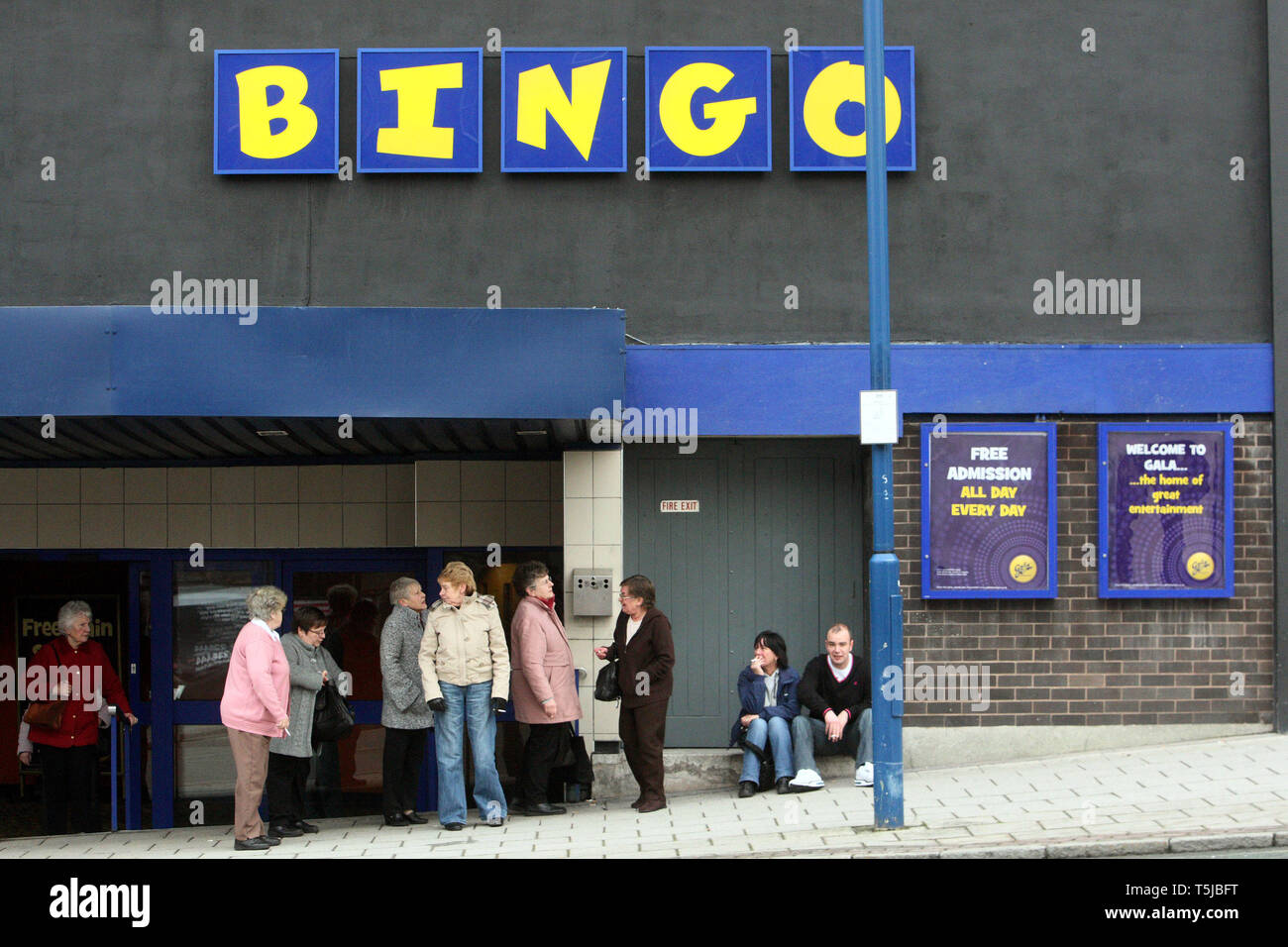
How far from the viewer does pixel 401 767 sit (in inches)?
392

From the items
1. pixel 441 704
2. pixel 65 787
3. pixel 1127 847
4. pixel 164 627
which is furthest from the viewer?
pixel 164 627

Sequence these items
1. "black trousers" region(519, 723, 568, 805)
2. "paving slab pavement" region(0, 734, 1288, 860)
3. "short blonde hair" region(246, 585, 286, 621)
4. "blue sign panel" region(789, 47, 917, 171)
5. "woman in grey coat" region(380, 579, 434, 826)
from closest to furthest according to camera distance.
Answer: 1. "paving slab pavement" region(0, 734, 1288, 860)
2. "short blonde hair" region(246, 585, 286, 621)
3. "woman in grey coat" region(380, 579, 434, 826)
4. "black trousers" region(519, 723, 568, 805)
5. "blue sign panel" region(789, 47, 917, 171)

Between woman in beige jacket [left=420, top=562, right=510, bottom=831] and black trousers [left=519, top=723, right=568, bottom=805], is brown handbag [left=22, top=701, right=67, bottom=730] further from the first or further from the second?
black trousers [left=519, top=723, right=568, bottom=805]

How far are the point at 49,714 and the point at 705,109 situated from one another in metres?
7.00

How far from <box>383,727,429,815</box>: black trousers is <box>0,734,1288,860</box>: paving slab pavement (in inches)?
10.1

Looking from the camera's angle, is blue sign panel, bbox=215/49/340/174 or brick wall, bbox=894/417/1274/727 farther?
blue sign panel, bbox=215/49/340/174

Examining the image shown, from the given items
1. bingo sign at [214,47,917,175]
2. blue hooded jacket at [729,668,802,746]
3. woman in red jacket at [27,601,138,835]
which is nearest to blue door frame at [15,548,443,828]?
woman in red jacket at [27,601,138,835]

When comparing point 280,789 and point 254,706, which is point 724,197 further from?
point 280,789

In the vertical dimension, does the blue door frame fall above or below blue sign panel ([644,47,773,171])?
below

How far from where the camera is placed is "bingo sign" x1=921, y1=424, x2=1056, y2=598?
35.2ft

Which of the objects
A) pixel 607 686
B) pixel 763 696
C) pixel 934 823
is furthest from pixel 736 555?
pixel 934 823

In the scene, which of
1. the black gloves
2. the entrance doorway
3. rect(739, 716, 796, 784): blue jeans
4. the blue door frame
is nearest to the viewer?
the black gloves

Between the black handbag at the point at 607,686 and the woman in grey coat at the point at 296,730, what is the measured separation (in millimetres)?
1978

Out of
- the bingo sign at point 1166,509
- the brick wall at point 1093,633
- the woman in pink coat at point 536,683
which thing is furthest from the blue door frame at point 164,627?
the bingo sign at point 1166,509
